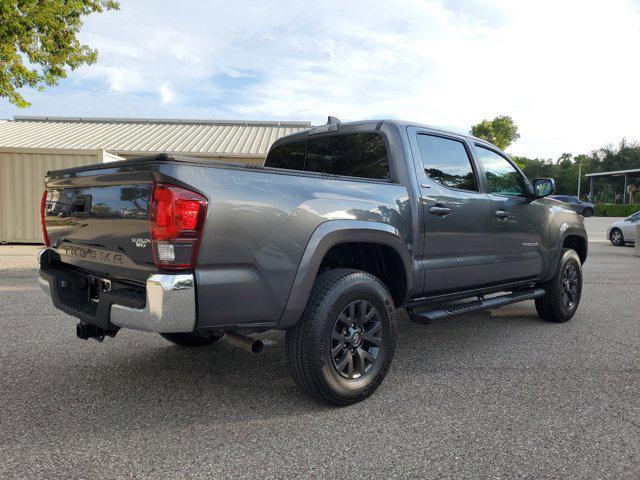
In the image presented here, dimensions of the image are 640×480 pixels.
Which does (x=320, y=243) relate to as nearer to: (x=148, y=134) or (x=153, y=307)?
(x=153, y=307)

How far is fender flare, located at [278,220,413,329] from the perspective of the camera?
9.41 ft

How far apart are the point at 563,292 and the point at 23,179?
1310 centimetres

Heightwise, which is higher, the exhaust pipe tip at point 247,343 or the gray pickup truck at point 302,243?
the gray pickup truck at point 302,243

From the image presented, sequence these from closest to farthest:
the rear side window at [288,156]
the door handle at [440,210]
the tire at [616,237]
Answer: the door handle at [440,210], the rear side window at [288,156], the tire at [616,237]

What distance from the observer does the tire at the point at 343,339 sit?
295 cm

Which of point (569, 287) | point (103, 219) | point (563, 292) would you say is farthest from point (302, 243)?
point (569, 287)

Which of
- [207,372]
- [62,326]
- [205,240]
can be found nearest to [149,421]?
[207,372]

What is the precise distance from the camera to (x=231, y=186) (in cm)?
261

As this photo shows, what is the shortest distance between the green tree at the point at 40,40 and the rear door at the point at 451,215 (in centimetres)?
1109

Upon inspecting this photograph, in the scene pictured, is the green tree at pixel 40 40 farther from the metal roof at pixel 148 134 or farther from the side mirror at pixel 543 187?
the side mirror at pixel 543 187

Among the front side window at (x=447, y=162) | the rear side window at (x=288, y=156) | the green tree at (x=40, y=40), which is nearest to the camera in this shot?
the front side window at (x=447, y=162)

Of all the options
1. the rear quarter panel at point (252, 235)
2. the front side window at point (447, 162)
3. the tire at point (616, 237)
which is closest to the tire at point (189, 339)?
the rear quarter panel at point (252, 235)

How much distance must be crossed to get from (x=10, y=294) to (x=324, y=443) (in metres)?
5.78

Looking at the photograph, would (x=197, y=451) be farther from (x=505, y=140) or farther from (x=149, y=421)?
(x=505, y=140)
